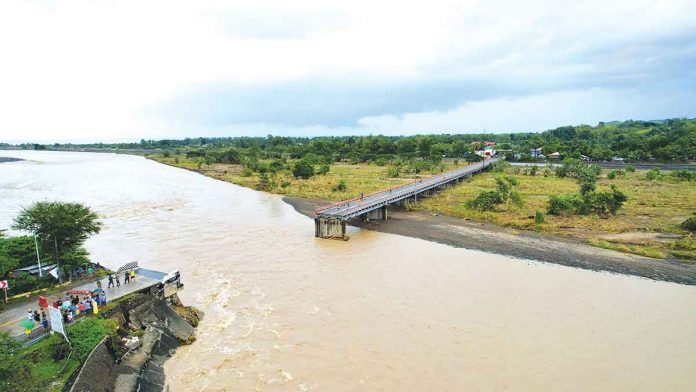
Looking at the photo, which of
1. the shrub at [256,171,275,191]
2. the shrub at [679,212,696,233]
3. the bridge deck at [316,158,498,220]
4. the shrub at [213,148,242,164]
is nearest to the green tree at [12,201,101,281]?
the bridge deck at [316,158,498,220]

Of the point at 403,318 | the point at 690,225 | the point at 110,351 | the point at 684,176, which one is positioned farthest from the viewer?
the point at 684,176

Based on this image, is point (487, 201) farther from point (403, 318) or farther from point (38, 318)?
point (38, 318)

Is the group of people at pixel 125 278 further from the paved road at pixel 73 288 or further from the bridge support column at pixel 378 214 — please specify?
the bridge support column at pixel 378 214

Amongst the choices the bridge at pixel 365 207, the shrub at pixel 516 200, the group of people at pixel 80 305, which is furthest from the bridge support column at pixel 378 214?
the group of people at pixel 80 305

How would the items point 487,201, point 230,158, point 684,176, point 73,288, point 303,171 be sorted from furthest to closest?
point 230,158 < point 303,171 < point 684,176 < point 487,201 < point 73,288

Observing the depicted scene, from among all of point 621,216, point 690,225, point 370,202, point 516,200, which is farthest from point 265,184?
point 690,225

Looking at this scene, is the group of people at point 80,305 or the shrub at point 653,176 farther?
the shrub at point 653,176

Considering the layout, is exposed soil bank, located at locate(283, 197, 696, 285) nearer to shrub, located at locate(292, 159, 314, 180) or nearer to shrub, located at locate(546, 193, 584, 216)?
shrub, located at locate(546, 193, 584, 216)
